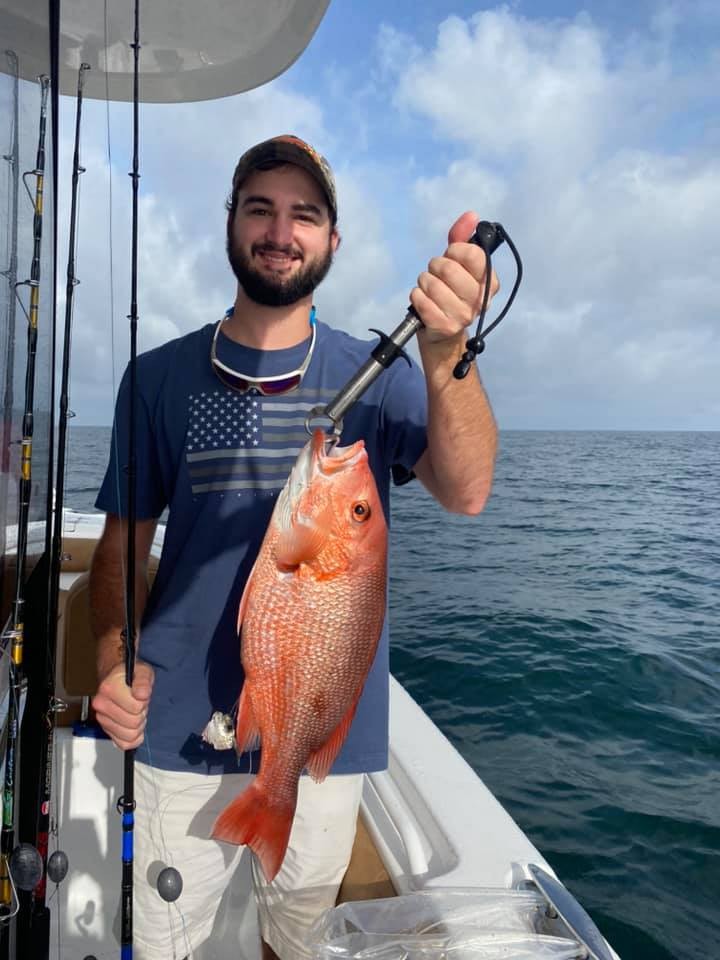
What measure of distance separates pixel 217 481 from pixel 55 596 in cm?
66

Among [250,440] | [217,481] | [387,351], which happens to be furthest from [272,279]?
[387,351]

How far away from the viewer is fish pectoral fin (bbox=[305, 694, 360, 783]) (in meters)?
1.69

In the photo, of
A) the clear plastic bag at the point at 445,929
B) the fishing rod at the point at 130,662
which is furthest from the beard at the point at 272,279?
the clear plastic bag at the point at 445,929

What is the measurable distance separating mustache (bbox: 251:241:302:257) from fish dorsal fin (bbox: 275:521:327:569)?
87 cm

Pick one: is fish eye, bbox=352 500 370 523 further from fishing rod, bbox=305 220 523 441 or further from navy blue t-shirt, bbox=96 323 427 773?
navy blue t-shirt, bbox=96 323 427 773

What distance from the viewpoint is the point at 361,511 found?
61.6 inches

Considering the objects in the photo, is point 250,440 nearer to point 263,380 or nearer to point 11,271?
point 263,380

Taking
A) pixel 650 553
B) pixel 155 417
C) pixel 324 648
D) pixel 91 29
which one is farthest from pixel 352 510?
pixel 650 553

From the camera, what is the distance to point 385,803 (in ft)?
8.71

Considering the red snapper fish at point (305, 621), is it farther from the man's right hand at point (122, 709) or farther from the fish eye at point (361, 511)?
the man's right hand at point (122, 709)

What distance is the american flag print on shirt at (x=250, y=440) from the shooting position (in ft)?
6.50

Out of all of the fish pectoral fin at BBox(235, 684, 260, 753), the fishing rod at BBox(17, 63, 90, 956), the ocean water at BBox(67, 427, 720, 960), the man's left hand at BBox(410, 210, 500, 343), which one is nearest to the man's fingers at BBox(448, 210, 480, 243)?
the man's left hand at BBox(410, 210, 500, 343)

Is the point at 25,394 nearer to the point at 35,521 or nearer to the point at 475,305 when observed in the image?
the point at 35,521

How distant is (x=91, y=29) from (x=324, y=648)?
2.42 meters
